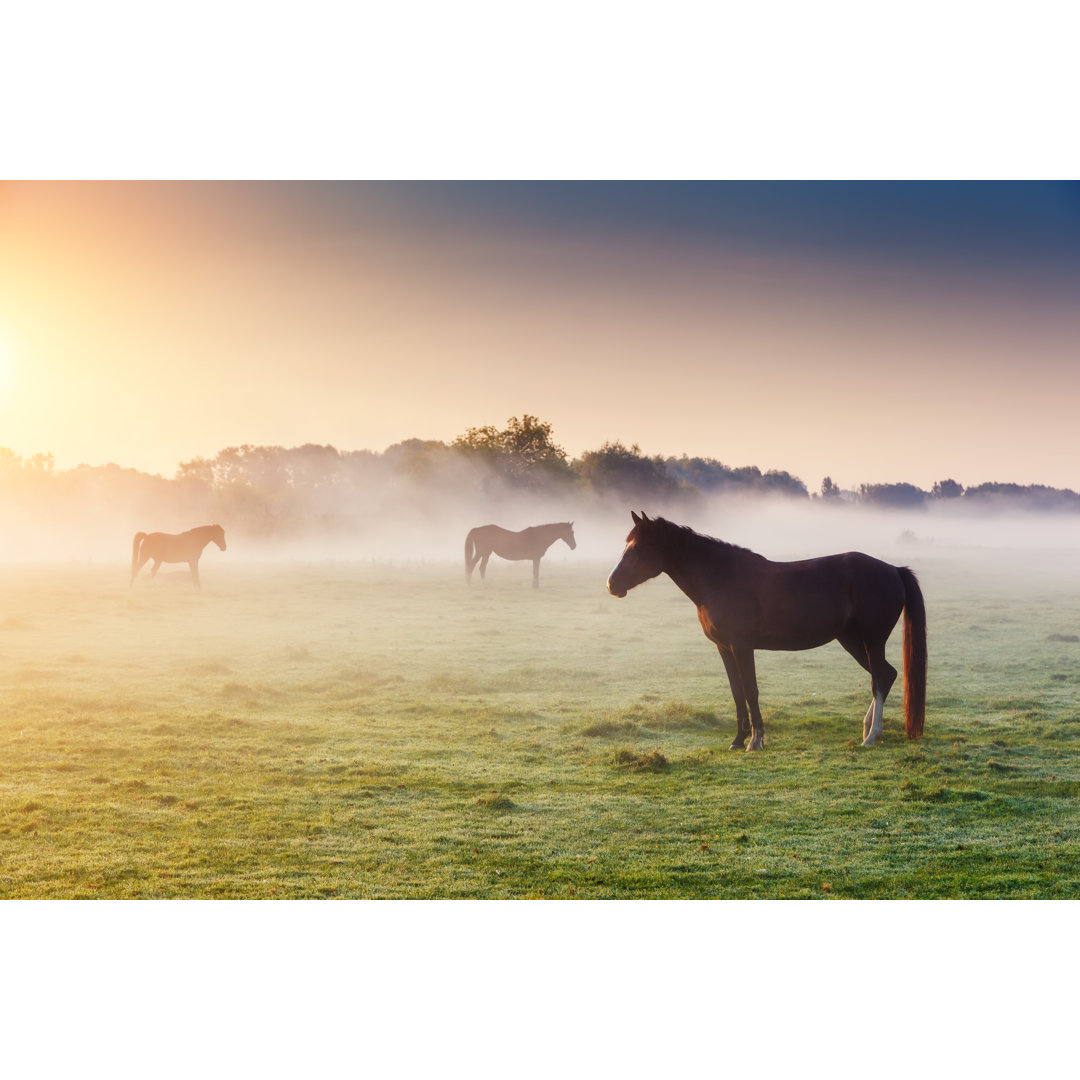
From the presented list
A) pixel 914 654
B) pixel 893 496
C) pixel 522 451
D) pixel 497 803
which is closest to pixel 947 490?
pixel 893 496

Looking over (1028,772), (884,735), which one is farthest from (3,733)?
(1028,772)

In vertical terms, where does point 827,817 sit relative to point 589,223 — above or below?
below

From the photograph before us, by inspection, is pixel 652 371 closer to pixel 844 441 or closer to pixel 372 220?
pixel 844 441

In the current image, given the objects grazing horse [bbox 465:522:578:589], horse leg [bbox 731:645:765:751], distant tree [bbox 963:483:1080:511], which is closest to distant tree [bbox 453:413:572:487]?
grazing horse [bbox 465:522:578:589]

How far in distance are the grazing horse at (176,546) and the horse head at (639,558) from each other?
12.7 meters

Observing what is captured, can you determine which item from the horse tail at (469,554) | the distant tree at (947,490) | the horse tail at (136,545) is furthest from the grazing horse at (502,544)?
the distant tree at (947,490)

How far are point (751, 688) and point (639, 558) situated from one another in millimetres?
1585

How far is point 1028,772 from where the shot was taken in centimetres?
727

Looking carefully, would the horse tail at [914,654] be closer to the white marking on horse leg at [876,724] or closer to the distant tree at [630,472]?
the white marking on horse leg at [876,724]

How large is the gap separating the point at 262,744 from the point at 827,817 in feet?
17.5

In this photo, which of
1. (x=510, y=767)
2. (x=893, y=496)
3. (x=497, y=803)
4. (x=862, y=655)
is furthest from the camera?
(x=893, y=496)

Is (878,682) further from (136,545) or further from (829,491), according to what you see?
(136,545)

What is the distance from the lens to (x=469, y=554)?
776 inches

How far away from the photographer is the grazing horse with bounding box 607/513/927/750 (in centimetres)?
784
